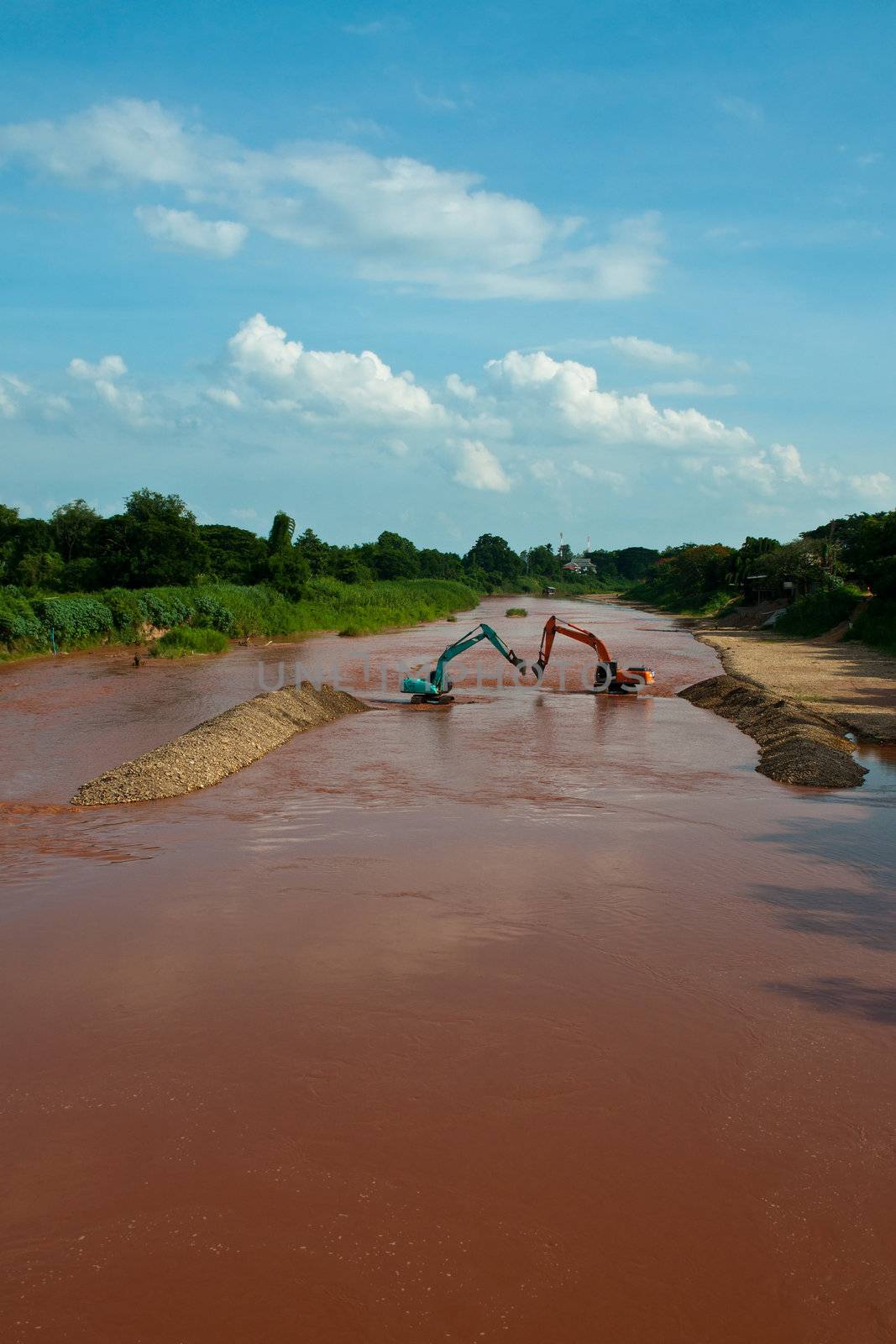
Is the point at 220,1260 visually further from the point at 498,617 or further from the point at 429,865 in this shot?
the point at 498,617

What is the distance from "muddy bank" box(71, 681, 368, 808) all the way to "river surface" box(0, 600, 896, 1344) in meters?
0.56

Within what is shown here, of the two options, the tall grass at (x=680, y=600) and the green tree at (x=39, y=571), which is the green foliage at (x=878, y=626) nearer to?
the tall grass at (x=680, y=600)

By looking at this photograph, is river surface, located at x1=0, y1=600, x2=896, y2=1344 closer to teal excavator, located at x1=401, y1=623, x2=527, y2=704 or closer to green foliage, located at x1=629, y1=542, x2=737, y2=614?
teal excavator, located at x1=401, y1=623, x2=527, y2=704

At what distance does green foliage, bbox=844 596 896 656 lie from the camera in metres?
30.6

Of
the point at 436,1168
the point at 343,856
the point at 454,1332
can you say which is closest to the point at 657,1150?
the point at 436,1168

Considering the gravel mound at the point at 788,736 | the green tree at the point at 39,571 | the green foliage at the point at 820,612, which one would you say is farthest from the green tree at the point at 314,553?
the gravel mound at the point at 788,736

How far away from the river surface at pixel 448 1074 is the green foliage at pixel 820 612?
29.4 m

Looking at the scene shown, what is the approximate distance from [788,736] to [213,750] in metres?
8.63

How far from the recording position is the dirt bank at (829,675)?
1759 cm

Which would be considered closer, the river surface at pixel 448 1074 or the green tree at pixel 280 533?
the river surface at pixel 448 1074

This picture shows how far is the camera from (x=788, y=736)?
583 inches

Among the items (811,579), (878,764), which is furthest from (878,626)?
(878,764)

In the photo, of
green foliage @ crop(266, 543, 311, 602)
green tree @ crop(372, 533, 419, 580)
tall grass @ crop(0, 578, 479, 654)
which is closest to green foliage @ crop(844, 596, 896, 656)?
tall grass @ crop(0, 578, 479, 654)

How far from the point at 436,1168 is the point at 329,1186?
0.50 meters
